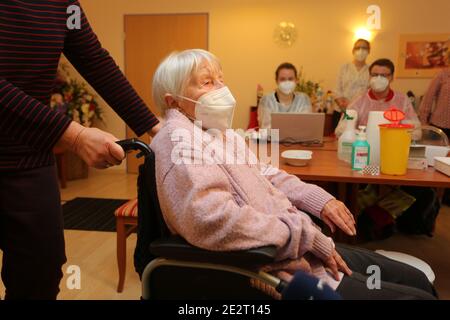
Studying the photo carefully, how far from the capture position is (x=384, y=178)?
1612mm

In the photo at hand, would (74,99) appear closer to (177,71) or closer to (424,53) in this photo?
(177,71)

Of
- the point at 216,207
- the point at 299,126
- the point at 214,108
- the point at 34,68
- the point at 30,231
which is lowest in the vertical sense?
the point at 30,231

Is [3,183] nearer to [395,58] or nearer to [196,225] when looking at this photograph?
[196,225]

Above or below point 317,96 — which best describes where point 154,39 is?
above

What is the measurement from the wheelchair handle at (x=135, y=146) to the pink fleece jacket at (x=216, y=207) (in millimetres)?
34

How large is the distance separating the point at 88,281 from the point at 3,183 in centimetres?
123

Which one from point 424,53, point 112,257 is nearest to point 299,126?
point 112,257

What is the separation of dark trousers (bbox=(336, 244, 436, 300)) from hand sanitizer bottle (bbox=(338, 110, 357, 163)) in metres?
0.73

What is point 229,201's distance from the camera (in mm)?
1010

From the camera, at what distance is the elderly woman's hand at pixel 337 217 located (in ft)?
4.21

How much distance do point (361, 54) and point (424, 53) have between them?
793 mm

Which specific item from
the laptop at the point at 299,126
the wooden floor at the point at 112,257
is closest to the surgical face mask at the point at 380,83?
the laptop at the point at 299,126

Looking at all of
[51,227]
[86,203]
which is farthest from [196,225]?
[86,203]

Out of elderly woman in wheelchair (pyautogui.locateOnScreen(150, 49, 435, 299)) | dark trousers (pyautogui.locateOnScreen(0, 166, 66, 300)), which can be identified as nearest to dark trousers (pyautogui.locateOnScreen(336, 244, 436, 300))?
elderly woman in wheelchair (pyautogui.locateOnScreen(150, 49, 435, 299))
